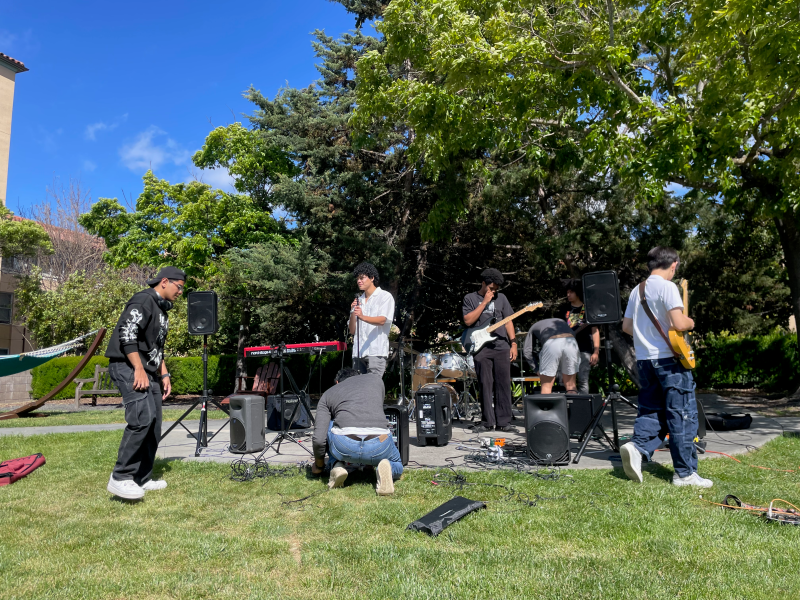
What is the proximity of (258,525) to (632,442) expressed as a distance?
2775 mm

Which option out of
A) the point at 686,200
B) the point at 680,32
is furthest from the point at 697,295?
the point at 680,32

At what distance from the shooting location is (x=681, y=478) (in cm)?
403

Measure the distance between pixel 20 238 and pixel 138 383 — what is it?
60.0 ft

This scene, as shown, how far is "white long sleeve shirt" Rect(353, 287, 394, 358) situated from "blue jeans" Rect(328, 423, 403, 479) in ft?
4.55

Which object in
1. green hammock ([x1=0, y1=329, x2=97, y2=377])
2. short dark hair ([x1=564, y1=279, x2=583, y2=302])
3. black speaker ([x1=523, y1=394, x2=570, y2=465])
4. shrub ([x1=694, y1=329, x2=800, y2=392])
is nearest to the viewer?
black speaker ([x1=523, y1=394, x2=570, y2=465])

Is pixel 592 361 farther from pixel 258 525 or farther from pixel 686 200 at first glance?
pixel 686 200

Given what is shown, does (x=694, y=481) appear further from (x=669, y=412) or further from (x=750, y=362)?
(x=750, y=362)

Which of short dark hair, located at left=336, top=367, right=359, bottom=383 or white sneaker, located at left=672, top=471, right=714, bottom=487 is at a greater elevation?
short dark hair, located at left=336, top=367, right=359, bottom=383

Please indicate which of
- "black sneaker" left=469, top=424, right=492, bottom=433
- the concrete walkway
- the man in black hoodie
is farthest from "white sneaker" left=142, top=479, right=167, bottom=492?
"black sneaker" left=469, top=424, right=492, bottom=433

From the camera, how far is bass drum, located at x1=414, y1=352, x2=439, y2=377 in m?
8.48

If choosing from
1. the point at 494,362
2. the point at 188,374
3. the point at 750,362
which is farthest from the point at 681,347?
the point at 188,374

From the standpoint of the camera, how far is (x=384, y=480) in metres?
4.02

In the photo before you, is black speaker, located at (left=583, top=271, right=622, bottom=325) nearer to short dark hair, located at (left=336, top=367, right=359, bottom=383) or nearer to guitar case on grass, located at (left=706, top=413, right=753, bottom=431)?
short dark hair, located at (left=336, top=367, right=359, bottom=383)

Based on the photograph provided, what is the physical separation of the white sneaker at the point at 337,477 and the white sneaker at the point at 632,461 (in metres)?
2.06
